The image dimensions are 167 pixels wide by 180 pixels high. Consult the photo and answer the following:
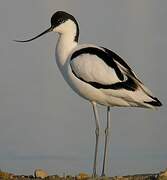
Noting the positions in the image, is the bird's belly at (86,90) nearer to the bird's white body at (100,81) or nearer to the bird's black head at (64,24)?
the bird's white body at (100,81)

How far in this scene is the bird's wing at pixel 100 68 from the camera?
577 inches

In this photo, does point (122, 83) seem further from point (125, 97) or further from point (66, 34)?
point (66, 34)

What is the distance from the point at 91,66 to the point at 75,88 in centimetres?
44

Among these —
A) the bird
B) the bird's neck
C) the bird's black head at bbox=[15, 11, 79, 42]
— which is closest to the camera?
the bird

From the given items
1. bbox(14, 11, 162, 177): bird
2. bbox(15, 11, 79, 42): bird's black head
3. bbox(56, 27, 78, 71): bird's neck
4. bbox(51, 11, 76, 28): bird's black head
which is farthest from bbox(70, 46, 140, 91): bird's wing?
bbox(51, 11, 76, 28): bird's black head

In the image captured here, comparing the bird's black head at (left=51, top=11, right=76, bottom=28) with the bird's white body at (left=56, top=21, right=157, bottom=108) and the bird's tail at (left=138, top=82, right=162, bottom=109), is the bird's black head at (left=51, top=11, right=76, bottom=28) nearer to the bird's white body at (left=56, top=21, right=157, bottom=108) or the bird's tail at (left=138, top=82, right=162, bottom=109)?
the bird's white body at (left=56, top=21, right=157, bottom=108)

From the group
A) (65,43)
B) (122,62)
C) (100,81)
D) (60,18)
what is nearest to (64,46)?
(65,43)

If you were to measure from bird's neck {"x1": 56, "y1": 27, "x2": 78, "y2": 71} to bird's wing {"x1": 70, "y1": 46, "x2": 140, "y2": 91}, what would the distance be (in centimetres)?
37

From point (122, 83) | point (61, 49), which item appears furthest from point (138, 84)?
point (61, 49)

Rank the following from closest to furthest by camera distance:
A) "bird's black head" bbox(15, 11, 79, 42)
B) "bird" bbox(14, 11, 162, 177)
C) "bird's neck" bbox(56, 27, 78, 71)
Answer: "bird" bbox(14, 11, 162, 177)
"bird's neck" bbox(56, 27, 78, 71)
"bird's black head" bbox(15, 11, 79, 42)

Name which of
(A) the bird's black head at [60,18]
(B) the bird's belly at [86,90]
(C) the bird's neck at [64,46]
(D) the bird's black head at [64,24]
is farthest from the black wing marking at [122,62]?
(A) the bird's black head at [60,18]

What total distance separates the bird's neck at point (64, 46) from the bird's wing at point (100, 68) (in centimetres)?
37

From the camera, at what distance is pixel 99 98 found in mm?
14773

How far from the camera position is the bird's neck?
49.7 feet
